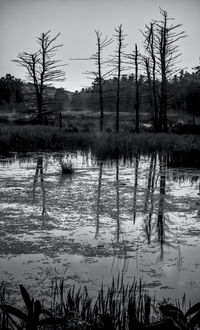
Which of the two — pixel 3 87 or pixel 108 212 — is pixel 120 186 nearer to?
pixel 108 212

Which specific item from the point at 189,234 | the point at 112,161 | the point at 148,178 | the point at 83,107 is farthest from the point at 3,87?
the point at 189,234

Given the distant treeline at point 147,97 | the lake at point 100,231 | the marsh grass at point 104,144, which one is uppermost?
the distant treeline at point 147,97

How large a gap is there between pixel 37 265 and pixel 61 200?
134 inches

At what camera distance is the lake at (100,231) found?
3812 millimetres

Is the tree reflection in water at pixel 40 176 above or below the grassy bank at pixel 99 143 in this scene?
below

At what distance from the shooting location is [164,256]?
14.5 feet

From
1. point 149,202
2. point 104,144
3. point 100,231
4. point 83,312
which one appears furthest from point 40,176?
point 104,144

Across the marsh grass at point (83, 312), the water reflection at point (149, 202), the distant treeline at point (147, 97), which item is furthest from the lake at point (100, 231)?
the distant treeline at point (147, 97)

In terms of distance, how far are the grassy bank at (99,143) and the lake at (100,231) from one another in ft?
21.7

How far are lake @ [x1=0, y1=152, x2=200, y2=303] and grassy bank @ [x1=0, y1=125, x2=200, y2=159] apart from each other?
662cm

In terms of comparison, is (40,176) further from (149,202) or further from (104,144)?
(104,144)

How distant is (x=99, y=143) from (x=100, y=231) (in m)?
14.3

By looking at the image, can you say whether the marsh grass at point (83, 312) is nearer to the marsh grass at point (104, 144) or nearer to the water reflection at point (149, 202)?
the water reflection at point (149, 202)

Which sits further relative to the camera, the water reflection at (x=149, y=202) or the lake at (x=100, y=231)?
the water reflection at (x=149, y=202)
